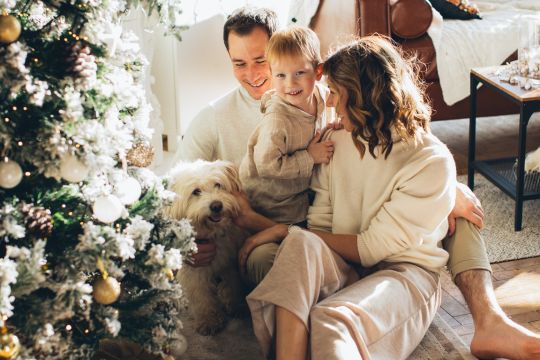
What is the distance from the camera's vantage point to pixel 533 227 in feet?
9.51

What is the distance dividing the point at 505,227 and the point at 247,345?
4.38ft

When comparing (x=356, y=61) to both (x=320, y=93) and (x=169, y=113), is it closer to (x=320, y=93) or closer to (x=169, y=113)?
(x=320, y=93)

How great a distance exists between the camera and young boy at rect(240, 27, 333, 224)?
204 cm

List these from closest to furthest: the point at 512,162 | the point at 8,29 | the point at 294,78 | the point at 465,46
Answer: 1. the point at 8,29
2. the point at 294,78
3. the point at 512,162
4. the point at 465,46

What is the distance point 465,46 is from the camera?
380 centimetres

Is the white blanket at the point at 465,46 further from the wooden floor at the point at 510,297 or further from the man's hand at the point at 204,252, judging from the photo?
the man's hand at the point at 204,252

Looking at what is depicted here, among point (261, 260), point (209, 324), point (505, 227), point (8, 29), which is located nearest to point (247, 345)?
point (209, 324)

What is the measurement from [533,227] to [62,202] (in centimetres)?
207

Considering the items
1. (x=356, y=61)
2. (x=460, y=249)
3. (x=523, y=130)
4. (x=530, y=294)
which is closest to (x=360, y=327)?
(x=460, y=249)

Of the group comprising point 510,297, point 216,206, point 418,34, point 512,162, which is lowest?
point 510,297

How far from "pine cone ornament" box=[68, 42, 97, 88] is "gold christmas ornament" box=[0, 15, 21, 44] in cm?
11

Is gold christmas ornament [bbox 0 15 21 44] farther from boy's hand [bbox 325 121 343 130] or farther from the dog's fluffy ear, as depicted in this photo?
boy's hand [bbox 325 121 343 130]

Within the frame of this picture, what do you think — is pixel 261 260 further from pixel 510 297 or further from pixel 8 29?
pixel 8 29

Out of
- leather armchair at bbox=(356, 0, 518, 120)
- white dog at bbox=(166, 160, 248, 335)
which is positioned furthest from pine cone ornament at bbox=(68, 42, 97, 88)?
leather armchair at bbox=(356, 0, 518, 120)
